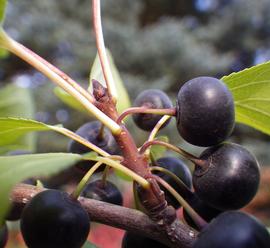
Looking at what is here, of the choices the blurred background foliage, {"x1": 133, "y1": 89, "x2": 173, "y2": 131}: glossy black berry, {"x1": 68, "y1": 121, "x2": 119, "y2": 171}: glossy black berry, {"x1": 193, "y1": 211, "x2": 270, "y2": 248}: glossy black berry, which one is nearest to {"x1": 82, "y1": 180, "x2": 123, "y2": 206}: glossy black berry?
{"x1": 68, "y1": 121, "x2": 119, "y2": 171}: glossy black berry

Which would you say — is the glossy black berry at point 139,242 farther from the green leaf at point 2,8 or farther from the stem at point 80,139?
the green leaf at point 2,8

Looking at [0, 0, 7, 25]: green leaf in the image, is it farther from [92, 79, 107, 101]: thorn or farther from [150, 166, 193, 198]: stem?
[150, 166, 193, 198]: stem

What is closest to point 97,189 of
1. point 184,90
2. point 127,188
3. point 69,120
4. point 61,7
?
point 184,90

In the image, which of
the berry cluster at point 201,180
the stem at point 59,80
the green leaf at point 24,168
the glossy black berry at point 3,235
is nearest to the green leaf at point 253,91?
the berry cluster at point 201,180

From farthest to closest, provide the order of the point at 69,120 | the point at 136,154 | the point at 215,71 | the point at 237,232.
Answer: the point at 215,71, the point at 69,120, the point at 136,154, the point at 237,232

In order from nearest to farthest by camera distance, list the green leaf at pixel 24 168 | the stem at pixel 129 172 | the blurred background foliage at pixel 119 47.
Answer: the green leaf at pixel 24 168, the stem at pixel 129 172, the blurred background foliage at pixel 119 47

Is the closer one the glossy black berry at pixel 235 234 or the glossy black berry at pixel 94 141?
the glossy black berry at pixel 235 234

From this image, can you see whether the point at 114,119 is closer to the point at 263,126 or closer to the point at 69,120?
the point at 263,126
